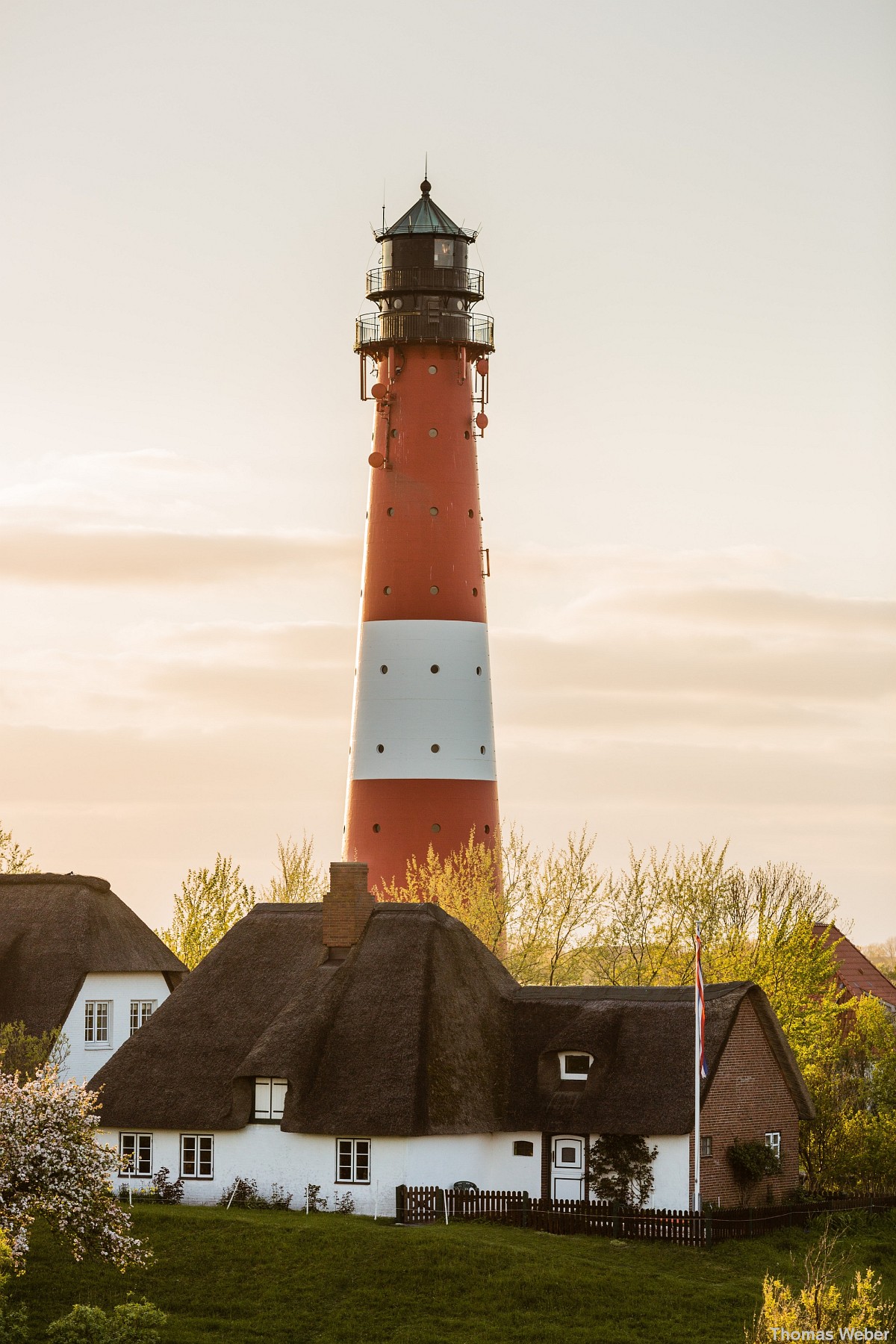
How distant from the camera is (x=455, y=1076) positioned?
138 ft

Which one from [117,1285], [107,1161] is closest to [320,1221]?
[117,1285]

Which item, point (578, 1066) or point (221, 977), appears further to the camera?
point (221, 977)

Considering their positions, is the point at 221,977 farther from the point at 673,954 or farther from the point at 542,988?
the point at 673,954

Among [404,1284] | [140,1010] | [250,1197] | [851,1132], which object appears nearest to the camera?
[404,1284]

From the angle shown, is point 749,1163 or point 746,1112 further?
point 746,1112

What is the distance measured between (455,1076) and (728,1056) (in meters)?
5.90

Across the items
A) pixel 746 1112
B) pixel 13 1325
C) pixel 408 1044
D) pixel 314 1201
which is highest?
pixel 408 1044

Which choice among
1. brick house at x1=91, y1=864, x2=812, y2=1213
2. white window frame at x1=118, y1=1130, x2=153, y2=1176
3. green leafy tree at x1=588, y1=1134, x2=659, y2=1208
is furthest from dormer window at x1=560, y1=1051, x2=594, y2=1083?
white window frame at x1=118, y1=1130, x2=153, y2=1176

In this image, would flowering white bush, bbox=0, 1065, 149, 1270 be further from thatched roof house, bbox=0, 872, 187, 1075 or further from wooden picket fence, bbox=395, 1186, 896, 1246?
thatched roof house, bbox=0, 872, 187, 1075

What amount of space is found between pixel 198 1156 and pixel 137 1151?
4.94 feet

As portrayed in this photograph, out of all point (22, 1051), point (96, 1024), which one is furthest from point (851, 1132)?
point (22, 1051)

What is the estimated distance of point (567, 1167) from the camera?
4216cm

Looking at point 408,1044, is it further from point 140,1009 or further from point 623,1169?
point 140,1009

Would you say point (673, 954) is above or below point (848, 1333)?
above
